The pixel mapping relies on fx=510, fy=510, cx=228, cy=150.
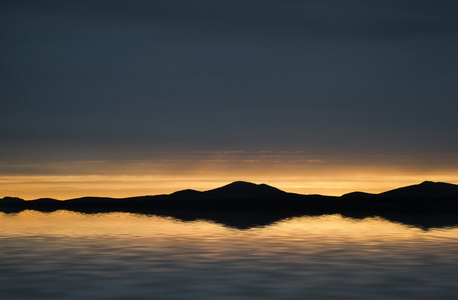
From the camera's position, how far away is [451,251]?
3400 centimetres

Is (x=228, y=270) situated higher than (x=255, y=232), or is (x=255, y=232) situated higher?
(x=255, y=232)

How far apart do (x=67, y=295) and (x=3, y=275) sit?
6438 millimetres

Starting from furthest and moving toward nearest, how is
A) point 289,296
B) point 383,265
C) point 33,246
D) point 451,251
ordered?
point 33,246 < point 451,251 < point 383,265 < point 289,296

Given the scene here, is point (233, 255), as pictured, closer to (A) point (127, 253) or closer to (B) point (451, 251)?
(A) point (127, 253)

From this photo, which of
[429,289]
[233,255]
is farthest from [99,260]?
[429,289]

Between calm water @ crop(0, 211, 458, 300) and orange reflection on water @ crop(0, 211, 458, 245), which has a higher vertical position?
orange reflection on water @ crop(0, 211, 458, 245)

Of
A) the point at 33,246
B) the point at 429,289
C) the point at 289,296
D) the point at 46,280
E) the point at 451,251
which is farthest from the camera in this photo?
the point at 33,246

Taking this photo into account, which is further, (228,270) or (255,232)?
(255,232)

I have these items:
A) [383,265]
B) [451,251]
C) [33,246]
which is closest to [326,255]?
[383,265]

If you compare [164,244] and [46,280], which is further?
[164,244]

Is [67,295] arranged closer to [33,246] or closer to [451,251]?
[33,246]

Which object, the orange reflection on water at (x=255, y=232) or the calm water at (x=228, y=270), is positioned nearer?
the calm water at (x=228, y=270)

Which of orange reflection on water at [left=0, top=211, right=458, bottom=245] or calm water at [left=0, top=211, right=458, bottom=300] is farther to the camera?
orange reflection on water at [left=0, top=211, right=458, bottom=245]

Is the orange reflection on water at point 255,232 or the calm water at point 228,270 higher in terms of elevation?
the orange reflection on water at point 255,232
